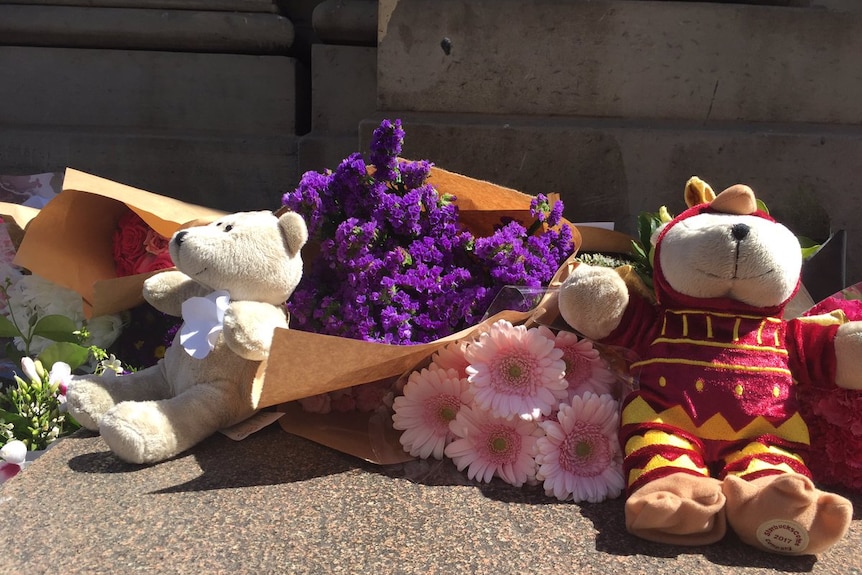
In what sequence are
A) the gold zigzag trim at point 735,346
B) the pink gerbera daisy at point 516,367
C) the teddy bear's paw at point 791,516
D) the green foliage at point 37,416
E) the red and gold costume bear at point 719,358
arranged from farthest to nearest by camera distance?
the green foliage at point 37,416 < the pink gerbera daisy at point 516,367 < the gold zigzag trim at point 735,346 < the red and gold costume bear at point 719,358 < the teddy bear's paw at point 791,516

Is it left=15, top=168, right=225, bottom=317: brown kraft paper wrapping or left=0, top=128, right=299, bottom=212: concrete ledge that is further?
left=0, top=128, right=299, bottom=212: concrete ledge

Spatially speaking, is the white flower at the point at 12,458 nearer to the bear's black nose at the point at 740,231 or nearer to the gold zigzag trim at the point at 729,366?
the gold zigzag trim at the point at 729,366

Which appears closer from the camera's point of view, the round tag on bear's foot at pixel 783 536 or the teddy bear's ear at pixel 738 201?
the round tag on bear's foot at pixel 783 536

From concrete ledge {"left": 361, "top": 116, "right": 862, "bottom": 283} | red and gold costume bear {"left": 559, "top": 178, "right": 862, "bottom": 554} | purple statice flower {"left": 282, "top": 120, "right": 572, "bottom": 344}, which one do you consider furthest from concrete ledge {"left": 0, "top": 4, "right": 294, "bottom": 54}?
red and gold costume bear {"left": 559, "top": 178, "right": 862, "bottom": 554}

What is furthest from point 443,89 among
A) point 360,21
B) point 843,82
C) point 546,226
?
point 843,82

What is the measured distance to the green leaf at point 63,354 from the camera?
2.10 meters

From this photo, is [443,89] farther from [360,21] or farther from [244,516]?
[244,516]

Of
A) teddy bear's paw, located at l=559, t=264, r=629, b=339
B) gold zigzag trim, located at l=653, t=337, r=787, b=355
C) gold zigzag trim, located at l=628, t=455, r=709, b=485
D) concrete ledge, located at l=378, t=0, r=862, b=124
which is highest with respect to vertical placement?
concrete ledge, located at l=378, t=0, r=862, b=124

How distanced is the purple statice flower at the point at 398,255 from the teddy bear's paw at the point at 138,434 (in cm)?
49

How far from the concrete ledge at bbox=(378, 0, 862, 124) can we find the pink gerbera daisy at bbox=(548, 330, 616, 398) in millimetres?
1629

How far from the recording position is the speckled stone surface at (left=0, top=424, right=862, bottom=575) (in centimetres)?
130

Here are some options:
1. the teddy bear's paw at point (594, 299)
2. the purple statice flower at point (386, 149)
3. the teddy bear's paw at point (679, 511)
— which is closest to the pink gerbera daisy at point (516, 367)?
the teddy bear's paw at point (594, 299)

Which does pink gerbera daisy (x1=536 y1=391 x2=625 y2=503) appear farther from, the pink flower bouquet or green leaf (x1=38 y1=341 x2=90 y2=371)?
green leaf (x1=38 y1=341 x2=90 y2=371)

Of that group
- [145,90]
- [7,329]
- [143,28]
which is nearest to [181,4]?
[143,28]
